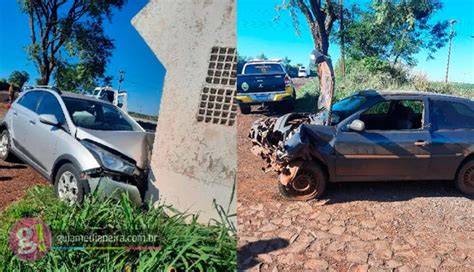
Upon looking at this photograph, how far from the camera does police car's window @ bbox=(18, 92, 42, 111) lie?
2473 millimetres

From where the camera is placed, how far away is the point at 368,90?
1.80 meters

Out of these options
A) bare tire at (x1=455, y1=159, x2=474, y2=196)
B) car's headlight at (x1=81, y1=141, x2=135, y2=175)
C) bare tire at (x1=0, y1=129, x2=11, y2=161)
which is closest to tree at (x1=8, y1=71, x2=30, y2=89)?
bare tire at (x1=0, y1=129, x2=11, y2=161)

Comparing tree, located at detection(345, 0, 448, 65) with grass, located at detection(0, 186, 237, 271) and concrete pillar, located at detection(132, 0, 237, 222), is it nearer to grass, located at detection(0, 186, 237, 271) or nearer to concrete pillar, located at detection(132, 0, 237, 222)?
concrete pillar, located at detection(132, 0, 237, 222)

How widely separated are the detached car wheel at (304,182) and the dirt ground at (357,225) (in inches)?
1.4

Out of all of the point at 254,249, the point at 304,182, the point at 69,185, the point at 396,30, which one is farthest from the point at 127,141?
the point at 396,30

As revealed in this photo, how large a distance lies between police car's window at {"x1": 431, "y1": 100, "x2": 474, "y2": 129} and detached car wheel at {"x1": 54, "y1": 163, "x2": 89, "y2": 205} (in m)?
1.82

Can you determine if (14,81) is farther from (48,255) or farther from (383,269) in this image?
(383,269)

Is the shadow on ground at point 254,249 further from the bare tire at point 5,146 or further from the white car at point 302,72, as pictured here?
the bare tire at point 5,146

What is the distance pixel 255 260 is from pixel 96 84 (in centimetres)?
132

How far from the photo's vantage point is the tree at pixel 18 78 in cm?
242

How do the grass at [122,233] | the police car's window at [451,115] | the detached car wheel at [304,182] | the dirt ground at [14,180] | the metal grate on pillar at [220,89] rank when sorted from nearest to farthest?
the police car's window at [451,115] < the detached car wheel at [304,182] < the metal grate on pillar at [220,89] < the grass at [122,233] < the dirt ground at [14,180]

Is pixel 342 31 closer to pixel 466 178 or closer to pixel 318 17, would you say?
pixel 318 17

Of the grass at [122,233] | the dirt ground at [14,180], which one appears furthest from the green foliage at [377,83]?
the dirt ground at [14,180]

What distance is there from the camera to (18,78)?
2.43 m
